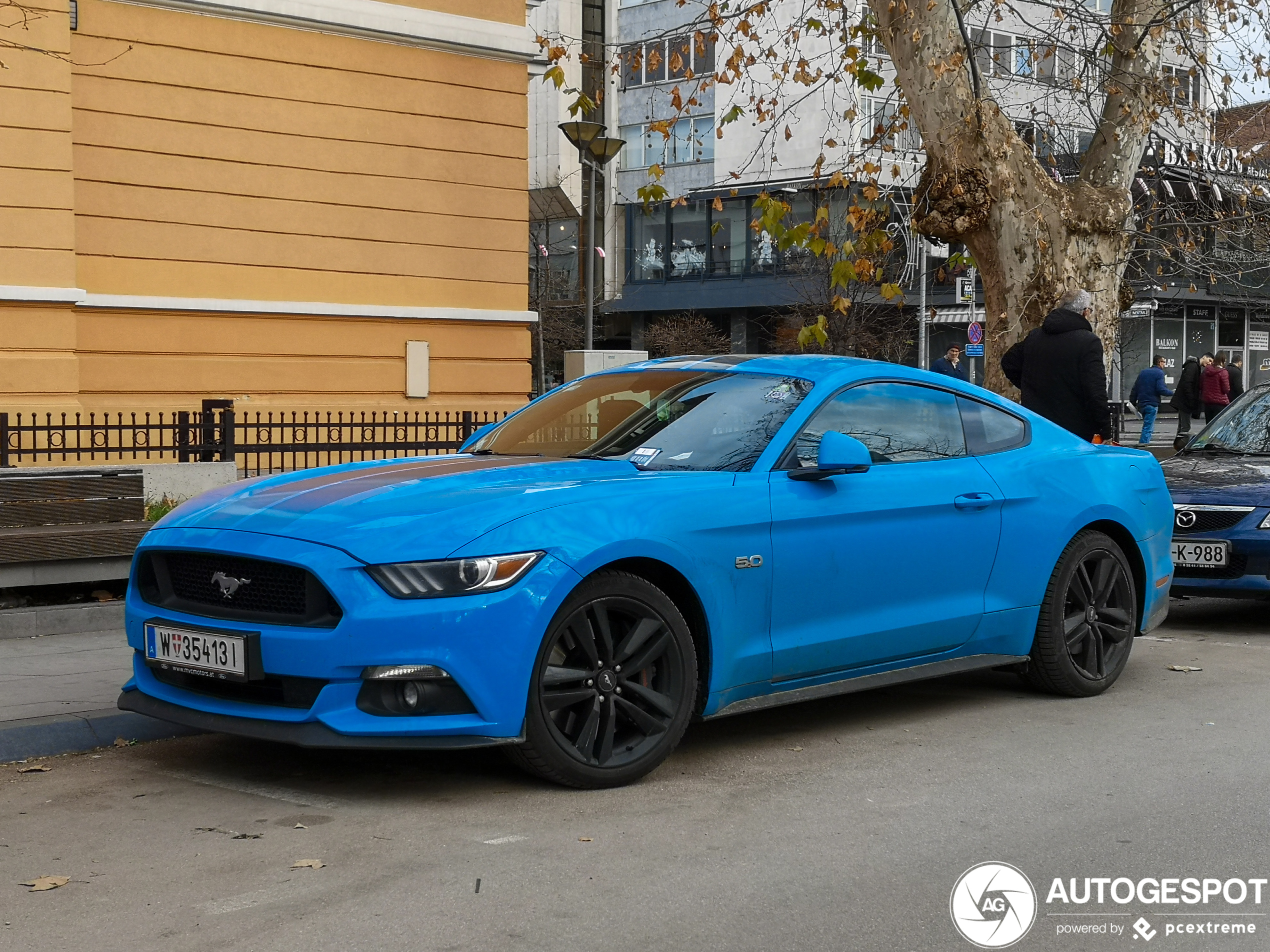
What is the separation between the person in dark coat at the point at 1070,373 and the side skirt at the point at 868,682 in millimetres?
4320

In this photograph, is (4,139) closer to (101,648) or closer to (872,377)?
(101,648)

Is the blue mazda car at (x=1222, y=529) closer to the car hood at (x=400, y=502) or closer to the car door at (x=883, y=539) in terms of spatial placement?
the car door at (x=883, y=539)

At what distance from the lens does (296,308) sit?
1950 cm

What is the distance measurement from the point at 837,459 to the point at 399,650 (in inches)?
76.0

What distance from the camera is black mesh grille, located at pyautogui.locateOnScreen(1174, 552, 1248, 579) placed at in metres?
9.60

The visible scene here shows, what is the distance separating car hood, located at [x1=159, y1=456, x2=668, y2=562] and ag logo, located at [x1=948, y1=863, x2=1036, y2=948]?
6.11 ft

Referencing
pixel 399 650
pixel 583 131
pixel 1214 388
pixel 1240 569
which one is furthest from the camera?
pixel 1214 388

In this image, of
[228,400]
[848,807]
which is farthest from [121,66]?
[848,807]

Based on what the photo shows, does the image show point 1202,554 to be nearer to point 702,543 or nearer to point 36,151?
point 702,543

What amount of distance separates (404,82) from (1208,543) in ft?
44.3

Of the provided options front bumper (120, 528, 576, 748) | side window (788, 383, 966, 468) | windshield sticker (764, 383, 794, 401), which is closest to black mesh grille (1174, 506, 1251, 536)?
side window (788, 383, 966, 468)

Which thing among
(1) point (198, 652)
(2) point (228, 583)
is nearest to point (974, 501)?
(2) point (228, 583)

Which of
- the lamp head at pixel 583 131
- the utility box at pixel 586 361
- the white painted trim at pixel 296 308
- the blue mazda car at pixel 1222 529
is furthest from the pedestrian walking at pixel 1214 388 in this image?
the blue mazda car at pixel 1222 529

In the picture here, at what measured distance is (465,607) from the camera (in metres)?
5.12
